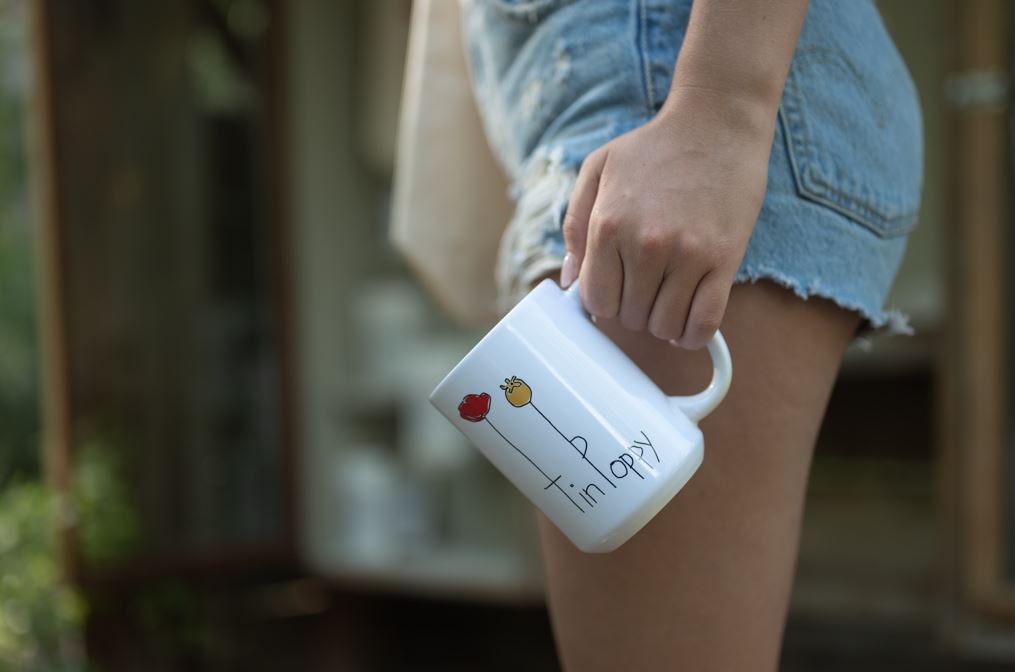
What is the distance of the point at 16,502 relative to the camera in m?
2.01

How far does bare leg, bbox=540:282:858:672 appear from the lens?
0.49 metres

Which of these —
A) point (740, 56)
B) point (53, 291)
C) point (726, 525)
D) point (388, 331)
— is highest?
point (740, 56)

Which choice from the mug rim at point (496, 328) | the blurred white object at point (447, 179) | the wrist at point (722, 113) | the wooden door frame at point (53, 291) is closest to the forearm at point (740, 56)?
the wrist at point (722, 113)

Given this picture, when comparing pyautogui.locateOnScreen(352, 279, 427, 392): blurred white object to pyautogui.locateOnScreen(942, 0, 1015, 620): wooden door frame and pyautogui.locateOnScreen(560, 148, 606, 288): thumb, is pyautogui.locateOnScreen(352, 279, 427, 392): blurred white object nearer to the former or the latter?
pyautogui.locateOnScreen(942, 0, 1015, 620): wooden door frame

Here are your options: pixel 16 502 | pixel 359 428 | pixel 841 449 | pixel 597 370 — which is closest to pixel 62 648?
pixel 16 502

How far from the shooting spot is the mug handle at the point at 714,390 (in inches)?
18.2

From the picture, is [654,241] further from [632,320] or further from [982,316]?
[982,316]

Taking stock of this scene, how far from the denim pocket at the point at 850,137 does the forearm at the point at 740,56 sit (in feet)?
0.11

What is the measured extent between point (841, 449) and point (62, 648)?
2.03 metres

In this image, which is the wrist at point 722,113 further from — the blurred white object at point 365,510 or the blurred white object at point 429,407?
the blurred white object at point 365,510

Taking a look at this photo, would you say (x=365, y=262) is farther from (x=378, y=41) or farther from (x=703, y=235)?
(x=703, y=235)

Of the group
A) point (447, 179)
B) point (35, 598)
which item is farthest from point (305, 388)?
point (447, 179)

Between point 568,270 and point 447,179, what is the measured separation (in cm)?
31

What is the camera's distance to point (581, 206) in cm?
47
